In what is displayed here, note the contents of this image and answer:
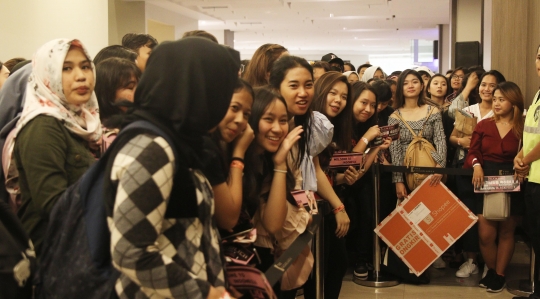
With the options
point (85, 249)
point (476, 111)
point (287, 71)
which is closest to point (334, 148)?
point (287, 71)

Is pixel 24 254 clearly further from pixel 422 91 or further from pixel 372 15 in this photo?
pixel 372 15

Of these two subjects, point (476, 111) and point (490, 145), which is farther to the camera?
point (476, 111)

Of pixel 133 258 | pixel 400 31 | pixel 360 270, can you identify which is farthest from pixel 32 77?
pixel 400 31

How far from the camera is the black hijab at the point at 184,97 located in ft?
4.93

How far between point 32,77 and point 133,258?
1088 millimetres

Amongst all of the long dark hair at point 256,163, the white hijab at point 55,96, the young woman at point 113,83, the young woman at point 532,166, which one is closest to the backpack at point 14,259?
the white hijab at point 55,96

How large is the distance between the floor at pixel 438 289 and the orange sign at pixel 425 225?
0.63 ft

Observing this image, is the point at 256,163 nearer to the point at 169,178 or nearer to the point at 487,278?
the point at 169,178

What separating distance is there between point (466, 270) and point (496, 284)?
425 millimetres

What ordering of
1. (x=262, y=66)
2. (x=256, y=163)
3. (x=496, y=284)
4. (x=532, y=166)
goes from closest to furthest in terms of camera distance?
1. (x=256, y=163)
2. (x=262, y=66)
3. (x=532, y=166)
4. (x=496, y=284)

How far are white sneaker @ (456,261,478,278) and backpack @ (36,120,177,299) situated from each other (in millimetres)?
4237

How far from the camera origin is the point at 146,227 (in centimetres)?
145

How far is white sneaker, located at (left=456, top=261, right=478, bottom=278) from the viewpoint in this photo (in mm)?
5191

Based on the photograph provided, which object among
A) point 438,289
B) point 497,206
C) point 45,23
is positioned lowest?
point 438,289
